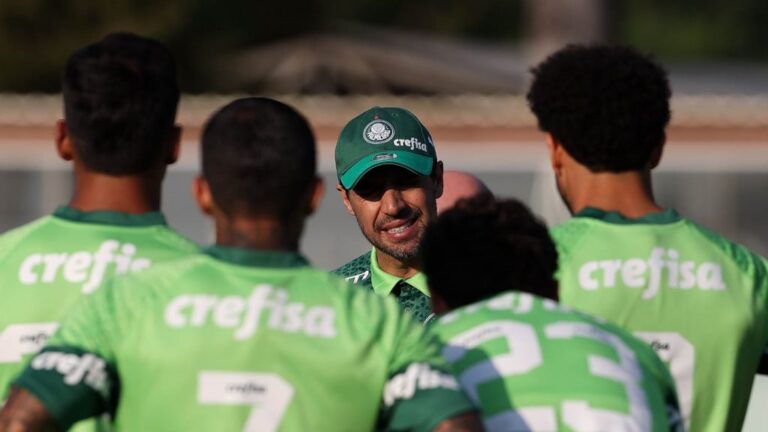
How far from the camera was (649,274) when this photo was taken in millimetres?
5246

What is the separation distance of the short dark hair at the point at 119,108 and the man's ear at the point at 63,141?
0.04m

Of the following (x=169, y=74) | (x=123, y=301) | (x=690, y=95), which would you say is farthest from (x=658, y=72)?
(x=690, y=95)

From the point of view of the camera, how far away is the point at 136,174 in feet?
16.3

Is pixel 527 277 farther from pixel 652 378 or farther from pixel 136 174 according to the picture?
pixel 136 174

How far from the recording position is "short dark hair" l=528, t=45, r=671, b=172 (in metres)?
5.37

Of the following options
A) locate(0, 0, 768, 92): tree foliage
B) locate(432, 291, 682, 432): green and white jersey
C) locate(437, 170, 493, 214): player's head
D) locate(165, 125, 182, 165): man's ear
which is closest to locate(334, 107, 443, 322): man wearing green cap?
locate(437, 170, 493, 214): player's head

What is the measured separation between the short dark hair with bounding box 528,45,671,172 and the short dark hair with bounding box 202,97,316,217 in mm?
1166

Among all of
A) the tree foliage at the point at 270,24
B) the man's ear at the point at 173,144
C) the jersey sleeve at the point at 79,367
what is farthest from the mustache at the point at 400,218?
the tree foliage at the point at 270,24

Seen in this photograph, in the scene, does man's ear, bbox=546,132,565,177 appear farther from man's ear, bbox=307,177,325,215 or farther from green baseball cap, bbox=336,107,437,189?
green baseball cap, bbox=336,107,437,189

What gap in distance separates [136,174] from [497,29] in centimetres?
3866

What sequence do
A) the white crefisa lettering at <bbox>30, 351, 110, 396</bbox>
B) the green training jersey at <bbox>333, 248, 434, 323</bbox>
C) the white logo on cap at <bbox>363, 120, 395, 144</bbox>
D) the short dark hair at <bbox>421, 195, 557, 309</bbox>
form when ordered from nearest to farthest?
the white crefisa lettering at <bbox>30, 351, 110, 396</bbox>, the short dark hair at <bbox>421, 195, 557, 309</bbox>, the green training jersey at <bbox>333, 248, 434, 323</bbox>, the white logo on cap at <bbox>363, 120, 395, 144</bbox>

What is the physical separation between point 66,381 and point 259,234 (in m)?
0.56

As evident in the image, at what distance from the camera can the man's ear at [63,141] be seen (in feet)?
16.5

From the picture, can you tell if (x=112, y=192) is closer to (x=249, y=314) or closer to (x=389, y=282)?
(x=249, y=314)
